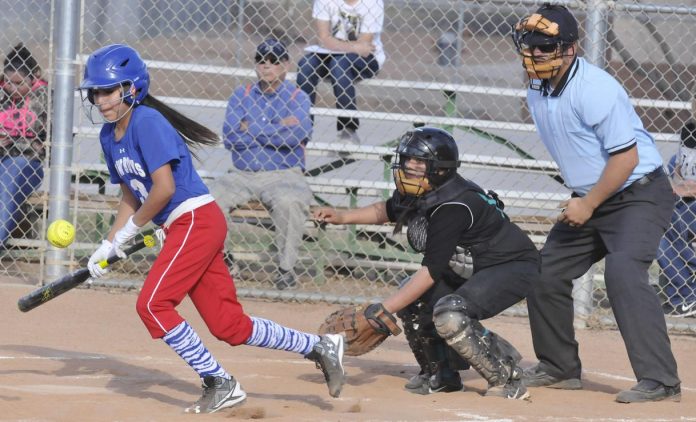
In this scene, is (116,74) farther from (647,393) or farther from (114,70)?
(647,393)

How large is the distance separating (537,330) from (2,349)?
2944mm

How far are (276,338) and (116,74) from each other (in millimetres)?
1361

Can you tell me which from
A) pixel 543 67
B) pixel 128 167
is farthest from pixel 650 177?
pixel 128 167

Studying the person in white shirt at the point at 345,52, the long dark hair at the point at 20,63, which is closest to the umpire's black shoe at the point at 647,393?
the person in white shirt at the point at 345,52

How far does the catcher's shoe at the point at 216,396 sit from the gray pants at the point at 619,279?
5.54 ft

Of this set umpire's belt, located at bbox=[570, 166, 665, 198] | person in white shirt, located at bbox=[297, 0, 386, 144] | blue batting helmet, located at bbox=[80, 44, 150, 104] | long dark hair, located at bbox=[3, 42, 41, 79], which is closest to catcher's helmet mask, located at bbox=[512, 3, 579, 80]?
umpire's belt, located at bbox=[570, 166, 665, 198]

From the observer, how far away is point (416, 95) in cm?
1791

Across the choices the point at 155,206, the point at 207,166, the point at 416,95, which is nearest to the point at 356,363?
the point at 155,206

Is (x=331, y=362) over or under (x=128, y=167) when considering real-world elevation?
under

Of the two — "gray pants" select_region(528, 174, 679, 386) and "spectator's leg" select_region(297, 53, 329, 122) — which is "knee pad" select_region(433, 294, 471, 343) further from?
"spectator's leg" select_region(297, 53, 329, 122)

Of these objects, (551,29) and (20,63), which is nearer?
(551,29)

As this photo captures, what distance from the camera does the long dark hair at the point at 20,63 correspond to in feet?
28.1

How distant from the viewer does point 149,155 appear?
4.68m

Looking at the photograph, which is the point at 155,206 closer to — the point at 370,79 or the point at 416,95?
the point at 370,79
